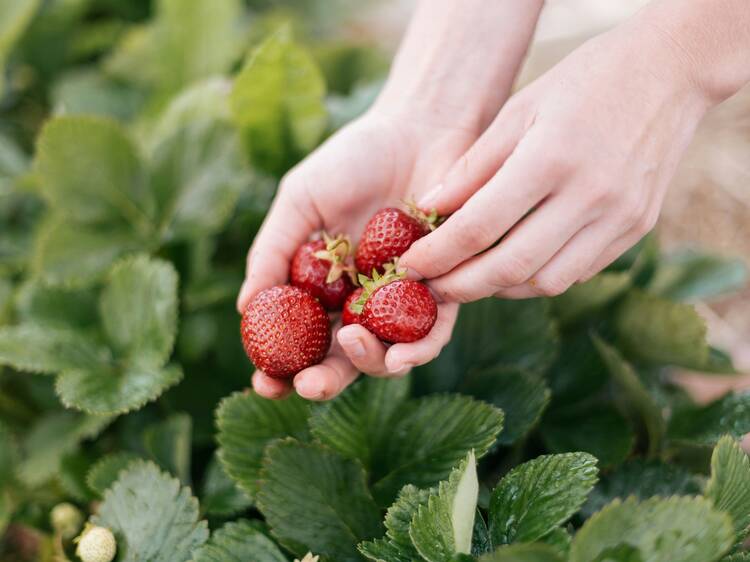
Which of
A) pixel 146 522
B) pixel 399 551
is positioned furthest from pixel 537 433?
pixel 146 522

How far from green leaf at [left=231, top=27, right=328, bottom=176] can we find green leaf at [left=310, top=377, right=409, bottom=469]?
52cm

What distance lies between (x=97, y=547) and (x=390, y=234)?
1.66ft

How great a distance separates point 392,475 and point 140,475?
32cm

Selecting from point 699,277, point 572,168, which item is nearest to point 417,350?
point 572,168

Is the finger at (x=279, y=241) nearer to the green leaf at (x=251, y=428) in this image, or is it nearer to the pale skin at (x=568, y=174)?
the pale skin at (x=568, y=174)

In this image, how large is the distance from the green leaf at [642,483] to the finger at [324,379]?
1.15 feet

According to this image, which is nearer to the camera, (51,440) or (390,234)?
(390,234)

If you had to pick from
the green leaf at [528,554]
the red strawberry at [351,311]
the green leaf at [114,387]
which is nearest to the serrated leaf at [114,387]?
the green leaf at [114,387]

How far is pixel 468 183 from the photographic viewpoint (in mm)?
811

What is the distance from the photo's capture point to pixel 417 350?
77 cm

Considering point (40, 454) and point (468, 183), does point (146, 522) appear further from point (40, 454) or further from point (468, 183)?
point (468, 183)

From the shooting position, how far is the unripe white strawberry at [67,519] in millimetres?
927

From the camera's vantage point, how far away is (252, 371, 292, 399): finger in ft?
2.71

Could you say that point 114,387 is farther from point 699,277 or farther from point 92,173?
point 699,277
